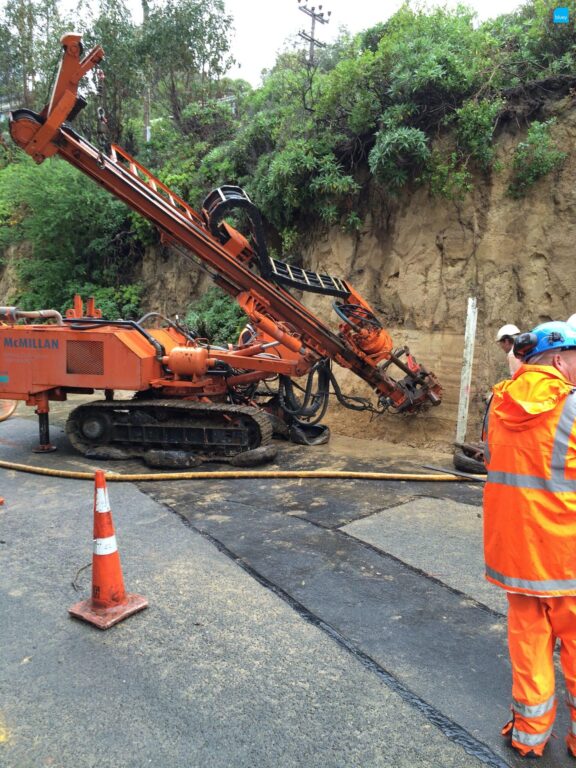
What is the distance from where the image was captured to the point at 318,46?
18750 mm

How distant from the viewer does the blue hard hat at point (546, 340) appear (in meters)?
2.17

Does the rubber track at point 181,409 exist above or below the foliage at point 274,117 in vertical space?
below

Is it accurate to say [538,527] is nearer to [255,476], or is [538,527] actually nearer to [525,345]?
[525,345]

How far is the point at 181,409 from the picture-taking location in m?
7.05

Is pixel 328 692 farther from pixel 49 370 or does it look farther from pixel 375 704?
pixel 49 370

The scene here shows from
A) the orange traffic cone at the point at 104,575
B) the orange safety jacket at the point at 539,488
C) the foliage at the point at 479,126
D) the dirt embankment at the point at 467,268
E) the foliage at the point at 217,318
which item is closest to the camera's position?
the orange safety jacket at the point at 539,488

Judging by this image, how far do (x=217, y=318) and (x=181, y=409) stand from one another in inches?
238

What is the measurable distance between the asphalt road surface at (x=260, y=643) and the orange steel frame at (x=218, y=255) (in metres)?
2.68

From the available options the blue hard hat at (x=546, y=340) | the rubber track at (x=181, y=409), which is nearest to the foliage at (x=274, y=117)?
the rubber track at (x=181, y=409)

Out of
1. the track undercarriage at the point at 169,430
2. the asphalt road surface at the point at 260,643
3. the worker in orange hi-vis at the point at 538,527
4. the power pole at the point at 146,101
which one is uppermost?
the power pole at the point at 146,101

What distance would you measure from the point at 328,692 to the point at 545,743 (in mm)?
929

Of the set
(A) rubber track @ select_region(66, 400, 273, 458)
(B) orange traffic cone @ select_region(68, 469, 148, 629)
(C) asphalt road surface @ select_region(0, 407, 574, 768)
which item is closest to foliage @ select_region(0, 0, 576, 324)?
(A) rubber track @ select_region(66, 400, 273, 458)

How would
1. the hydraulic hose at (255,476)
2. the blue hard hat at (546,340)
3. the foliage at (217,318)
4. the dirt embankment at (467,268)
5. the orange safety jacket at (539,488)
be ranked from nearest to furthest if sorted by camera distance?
the orange safety jacket at (539,488), the blue hard hat at (546,340), the hydraulic hose at (255,476), the dirt embankment at (467,268), the foliage at (217,318)

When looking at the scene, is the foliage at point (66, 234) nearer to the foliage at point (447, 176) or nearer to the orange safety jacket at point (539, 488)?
the foliage at point (447, 176)
